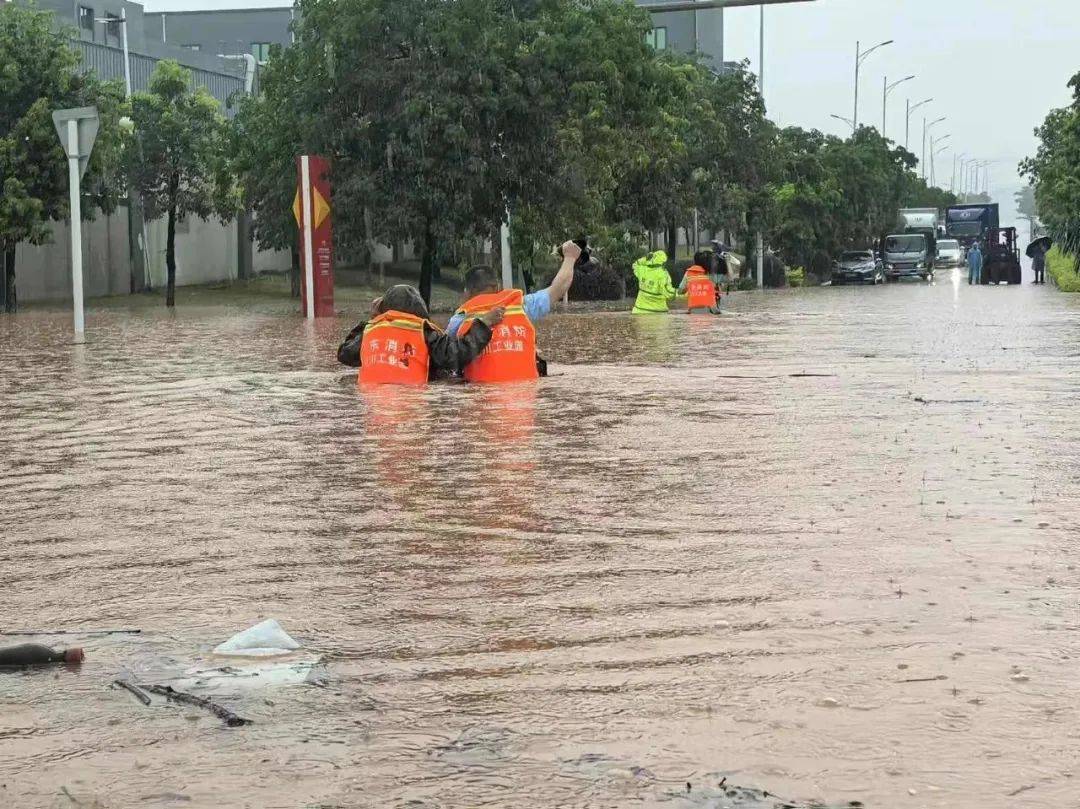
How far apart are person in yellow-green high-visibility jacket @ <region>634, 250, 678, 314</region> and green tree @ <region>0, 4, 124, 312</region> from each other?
1129 cm

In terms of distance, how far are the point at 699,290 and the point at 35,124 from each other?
13.5 metres

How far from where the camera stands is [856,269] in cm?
7881

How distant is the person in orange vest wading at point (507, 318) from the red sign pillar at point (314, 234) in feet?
68.1

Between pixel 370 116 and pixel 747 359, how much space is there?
63.2ft

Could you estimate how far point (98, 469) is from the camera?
992cm

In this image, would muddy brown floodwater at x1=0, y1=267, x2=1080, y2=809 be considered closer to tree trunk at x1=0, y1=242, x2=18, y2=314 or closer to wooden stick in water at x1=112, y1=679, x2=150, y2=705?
wooden stick in water at x1=112, y1=679, x2=150, y2=705

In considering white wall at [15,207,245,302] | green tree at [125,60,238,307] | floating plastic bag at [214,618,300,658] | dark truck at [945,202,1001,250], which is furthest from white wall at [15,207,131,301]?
dark truck at [945,202,1001,250]

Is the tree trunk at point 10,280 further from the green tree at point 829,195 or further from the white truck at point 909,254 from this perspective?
the white truck at point 909,254

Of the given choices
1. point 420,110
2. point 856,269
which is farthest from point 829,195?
point 420,110

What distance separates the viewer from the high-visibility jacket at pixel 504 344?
14477mm

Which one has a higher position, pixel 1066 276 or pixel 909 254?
pixel 909 254

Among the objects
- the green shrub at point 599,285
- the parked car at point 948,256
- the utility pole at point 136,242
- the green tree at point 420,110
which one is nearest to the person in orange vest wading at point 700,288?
the green tree at point 420,110

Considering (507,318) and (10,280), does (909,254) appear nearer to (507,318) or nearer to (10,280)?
(10,280)

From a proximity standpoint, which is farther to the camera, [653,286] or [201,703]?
[653,286]
